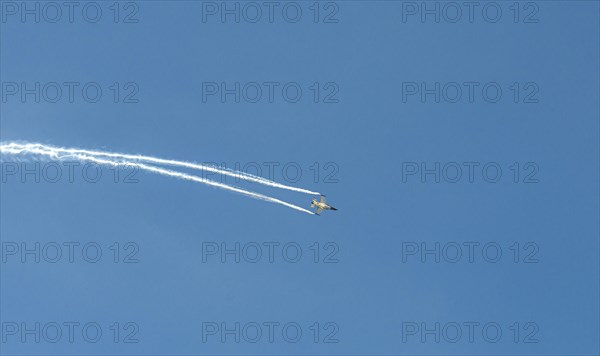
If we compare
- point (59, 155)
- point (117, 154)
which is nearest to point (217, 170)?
point (117, 154)

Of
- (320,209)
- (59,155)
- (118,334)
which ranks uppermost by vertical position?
(59,155)

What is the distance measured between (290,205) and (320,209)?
4.13m

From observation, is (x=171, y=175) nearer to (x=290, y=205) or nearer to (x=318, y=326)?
(x=290, y=205)

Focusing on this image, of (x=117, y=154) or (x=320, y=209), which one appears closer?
(x=117, y=154)

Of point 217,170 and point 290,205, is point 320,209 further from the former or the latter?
point 217,170

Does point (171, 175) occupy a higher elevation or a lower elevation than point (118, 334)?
higher

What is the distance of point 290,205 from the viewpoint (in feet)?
318

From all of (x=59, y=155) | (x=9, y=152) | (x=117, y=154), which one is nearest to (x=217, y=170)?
(x=117, y=154)

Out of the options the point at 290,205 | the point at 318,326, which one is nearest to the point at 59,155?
the point at 290,205

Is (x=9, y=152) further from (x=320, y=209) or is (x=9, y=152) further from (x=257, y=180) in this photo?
(x=320, y=209)

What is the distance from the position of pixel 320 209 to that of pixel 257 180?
962cm

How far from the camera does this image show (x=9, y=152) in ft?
287

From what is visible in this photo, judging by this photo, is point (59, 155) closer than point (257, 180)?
Yes

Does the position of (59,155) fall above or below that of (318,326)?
above
